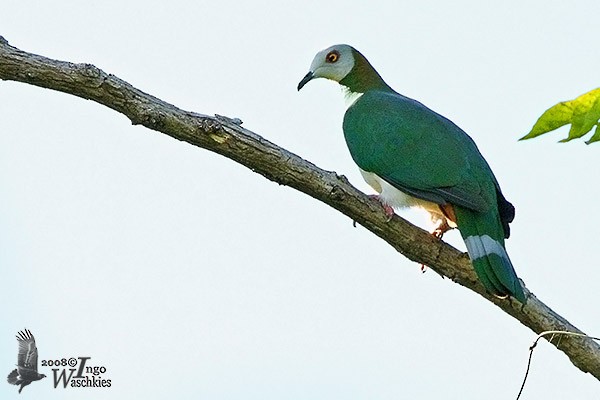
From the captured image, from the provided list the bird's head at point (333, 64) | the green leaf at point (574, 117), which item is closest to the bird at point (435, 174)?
the bird's head at point (333, 64)


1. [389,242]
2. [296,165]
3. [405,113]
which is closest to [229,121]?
[296,165]

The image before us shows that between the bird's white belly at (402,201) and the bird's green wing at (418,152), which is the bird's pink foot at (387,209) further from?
Result: the bird's green wing at (418,152)

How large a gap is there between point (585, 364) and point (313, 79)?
318 cm

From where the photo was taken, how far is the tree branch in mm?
3965

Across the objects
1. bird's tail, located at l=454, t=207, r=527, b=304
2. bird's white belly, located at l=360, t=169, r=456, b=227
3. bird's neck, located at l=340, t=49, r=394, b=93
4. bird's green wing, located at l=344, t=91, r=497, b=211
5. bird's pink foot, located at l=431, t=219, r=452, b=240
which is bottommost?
bird's tail, located at l=454, t=207, r=527, b=304

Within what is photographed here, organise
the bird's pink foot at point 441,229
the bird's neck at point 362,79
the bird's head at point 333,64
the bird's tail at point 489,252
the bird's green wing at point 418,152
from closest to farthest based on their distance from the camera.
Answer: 1. the bird's tail at point 489,252
2. the bird's pink foot at point 441,229
3. the bird's green wing at point 418,152
4. the bird's neck at point 362,79
5. the bird's head at point 333,64

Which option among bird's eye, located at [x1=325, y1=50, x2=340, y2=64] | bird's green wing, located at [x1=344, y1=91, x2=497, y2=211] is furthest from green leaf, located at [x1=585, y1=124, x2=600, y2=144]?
bird's eye, located at [x1=325, y1=50, x2=340, y2=64]

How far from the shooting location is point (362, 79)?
21.0 feet

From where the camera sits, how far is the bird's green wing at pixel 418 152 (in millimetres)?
4887

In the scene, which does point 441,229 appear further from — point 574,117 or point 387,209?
point 574,117

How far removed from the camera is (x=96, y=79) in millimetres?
3947

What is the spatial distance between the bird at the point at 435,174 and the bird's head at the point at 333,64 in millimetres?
485

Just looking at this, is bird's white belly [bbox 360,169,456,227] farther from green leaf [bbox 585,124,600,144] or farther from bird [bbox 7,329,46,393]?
green leaf [bbox 585,124,600,144]

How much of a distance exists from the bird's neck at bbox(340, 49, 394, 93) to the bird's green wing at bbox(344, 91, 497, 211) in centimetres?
41
